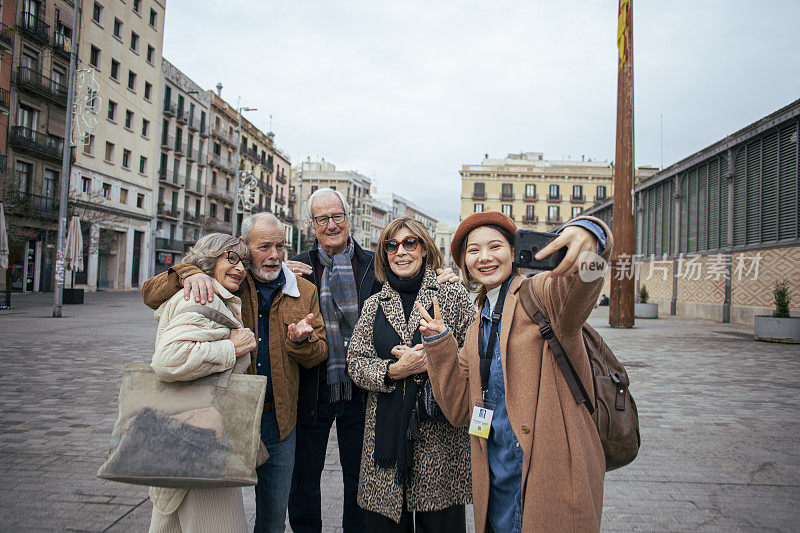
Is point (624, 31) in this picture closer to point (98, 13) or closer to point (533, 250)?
point (533, 250)

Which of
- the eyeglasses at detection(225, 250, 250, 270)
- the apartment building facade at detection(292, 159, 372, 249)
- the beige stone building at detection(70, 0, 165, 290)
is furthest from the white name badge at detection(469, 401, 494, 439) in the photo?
the apartment building facade at detection(292, 159, 372, 249)

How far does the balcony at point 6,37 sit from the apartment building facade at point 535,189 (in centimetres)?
4945

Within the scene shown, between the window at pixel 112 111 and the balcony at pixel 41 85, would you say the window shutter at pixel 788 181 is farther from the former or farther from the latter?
the window at pixel 112 111

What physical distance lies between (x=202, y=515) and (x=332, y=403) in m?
0.92

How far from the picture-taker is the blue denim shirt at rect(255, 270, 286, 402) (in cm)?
283

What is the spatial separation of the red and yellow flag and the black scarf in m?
16.8

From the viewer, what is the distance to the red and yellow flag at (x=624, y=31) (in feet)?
53.6

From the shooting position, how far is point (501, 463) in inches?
84.7

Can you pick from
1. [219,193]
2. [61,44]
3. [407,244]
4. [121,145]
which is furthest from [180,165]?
[407,244]

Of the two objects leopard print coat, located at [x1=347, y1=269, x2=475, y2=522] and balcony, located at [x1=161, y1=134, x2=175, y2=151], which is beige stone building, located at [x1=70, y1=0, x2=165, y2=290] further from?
leopard print coat, located at [x1=347, y1=269, x2=475, y2=522]

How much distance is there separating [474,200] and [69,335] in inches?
2322

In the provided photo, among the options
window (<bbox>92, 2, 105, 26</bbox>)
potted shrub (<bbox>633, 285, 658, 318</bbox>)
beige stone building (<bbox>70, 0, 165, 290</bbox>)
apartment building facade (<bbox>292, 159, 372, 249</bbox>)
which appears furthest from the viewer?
apartment building facade (<bbox>292, 159, 372, 249</bbox>)

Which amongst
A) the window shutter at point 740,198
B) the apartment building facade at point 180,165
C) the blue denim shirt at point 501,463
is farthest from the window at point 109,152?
the blue denim shirt at point 501,463

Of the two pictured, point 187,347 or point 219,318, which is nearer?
point 187,347
